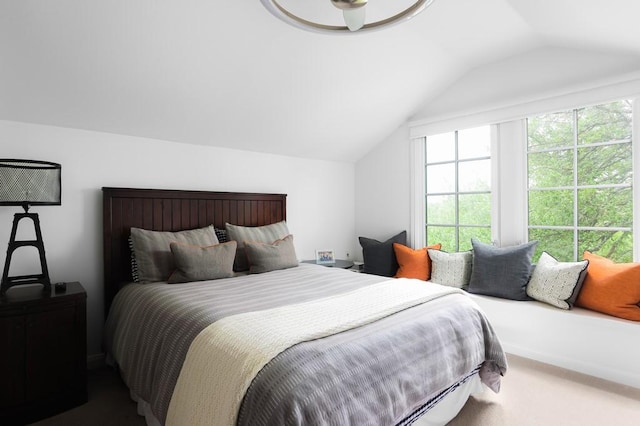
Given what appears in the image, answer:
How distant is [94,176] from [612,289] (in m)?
3.93

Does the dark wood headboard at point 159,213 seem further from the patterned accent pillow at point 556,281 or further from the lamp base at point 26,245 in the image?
the patterned accent pillow at point 556,281

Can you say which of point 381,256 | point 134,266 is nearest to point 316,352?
point 134,266

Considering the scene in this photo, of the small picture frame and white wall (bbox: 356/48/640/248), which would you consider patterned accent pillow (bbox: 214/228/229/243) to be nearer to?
the small picture frame

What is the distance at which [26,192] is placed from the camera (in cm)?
211

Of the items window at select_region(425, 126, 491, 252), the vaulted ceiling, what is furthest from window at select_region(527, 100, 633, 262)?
the vaulted ceiling

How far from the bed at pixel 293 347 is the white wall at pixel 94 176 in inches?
5.6

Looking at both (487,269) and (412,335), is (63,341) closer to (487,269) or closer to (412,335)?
(412,335)

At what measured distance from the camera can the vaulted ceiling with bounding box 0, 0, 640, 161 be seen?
207 cm

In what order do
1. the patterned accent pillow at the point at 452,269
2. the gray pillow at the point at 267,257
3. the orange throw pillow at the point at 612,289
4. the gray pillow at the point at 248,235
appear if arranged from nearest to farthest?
the orange throw pillow at the point at 612,289 < the gray pillow at the point at 267,257 < the gray pillow at the point at 248,235 < the patterned accent pillow at the point at 452,269

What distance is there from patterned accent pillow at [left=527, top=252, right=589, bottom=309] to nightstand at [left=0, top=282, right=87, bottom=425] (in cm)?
334

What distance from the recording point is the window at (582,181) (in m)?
2.79

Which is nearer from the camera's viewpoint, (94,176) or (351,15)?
(351,15)

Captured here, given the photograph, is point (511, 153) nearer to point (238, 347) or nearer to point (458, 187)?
point (458, 187)

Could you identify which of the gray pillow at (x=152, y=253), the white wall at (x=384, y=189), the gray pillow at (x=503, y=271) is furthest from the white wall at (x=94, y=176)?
the gray pillow at (x=503, y=271)
